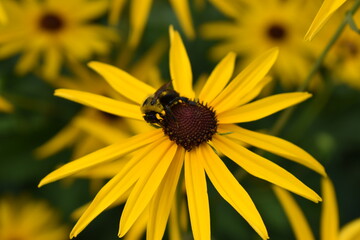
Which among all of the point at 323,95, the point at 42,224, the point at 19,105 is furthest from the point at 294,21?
the point at 42,224

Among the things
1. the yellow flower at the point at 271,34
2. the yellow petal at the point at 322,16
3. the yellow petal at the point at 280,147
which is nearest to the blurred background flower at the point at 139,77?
the yellow flower at the point at 271,34

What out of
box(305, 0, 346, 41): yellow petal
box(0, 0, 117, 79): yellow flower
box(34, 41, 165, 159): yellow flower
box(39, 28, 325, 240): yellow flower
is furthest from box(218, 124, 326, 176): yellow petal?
box(0, 0, 117, 79): yellow flower

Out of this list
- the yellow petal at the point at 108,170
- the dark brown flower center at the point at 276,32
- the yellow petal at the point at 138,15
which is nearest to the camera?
the yellow petal at the point at 108,170

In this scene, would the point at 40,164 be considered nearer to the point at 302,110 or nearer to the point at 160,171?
the point at 302,110

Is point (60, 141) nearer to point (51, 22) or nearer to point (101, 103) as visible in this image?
point (51, 22)

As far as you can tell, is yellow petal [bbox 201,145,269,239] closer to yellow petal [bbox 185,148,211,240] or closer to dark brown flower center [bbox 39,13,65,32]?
yellow petal [bbox 185,148,211,240]

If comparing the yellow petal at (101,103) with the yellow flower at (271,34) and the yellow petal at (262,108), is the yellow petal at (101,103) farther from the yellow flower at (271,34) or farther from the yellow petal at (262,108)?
the yellow flower at (271,34)

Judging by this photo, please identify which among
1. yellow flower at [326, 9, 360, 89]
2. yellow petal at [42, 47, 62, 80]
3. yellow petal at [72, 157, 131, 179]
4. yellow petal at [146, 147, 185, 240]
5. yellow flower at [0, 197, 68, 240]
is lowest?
yellow petal at [146, 147, 185, 240]
